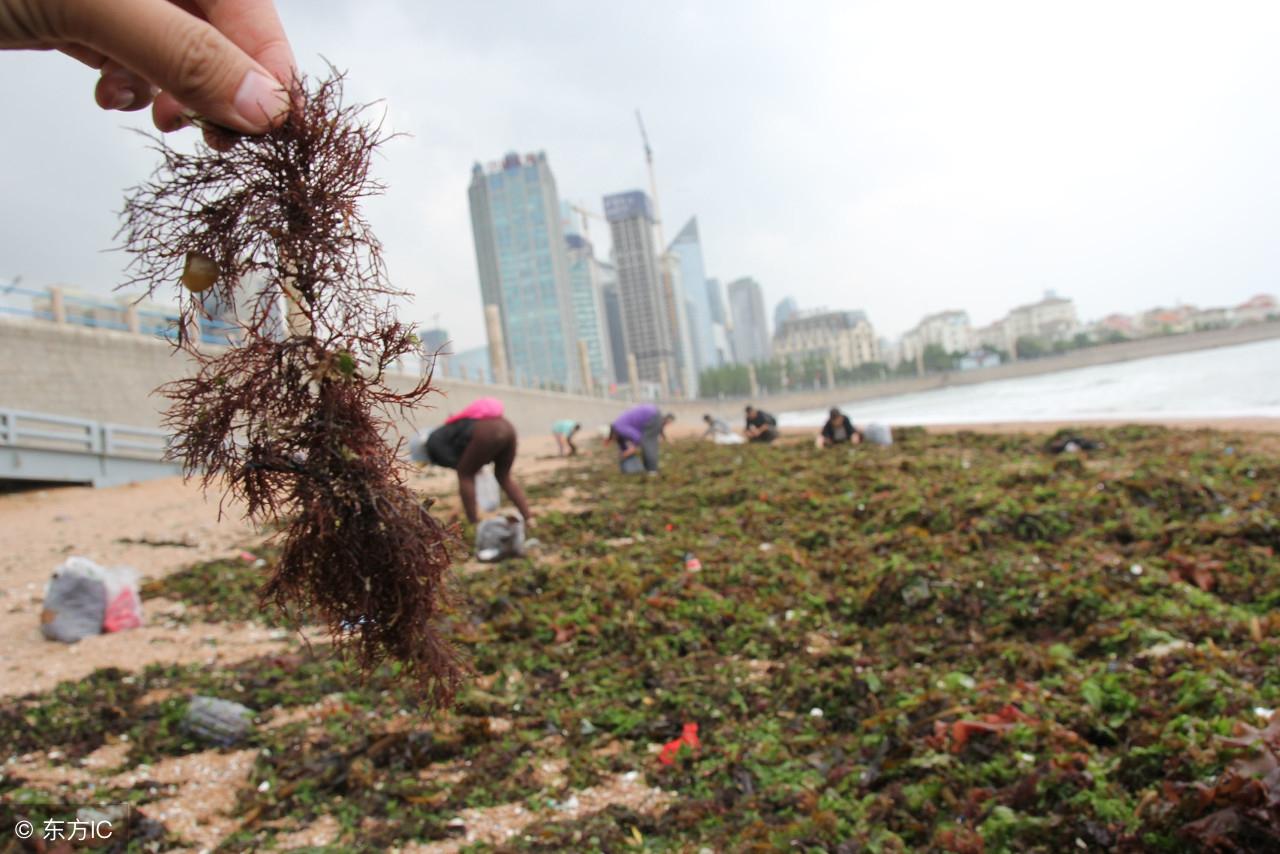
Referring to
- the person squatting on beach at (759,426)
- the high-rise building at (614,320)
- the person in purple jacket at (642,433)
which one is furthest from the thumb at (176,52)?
the high-rise building at (614,320)

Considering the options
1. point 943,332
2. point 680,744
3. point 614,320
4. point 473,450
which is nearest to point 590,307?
point 614,320

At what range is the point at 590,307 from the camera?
13175 cm

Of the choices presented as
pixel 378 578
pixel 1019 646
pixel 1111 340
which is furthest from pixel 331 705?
pixel 1111 340

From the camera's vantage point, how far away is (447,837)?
3068 millimetres

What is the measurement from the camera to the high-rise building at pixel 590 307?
12231 centimetres

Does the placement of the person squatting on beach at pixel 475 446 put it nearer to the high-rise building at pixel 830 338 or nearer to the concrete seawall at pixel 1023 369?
the concrete seawall at pixel 1023 369

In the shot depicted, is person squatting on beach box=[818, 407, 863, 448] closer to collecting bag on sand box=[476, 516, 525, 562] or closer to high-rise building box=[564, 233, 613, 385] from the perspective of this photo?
collecting bag on sand box=[476, 516, 525, 562]

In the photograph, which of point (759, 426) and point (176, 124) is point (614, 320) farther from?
point (176, 124)

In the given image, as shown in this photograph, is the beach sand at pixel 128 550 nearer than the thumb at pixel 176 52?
No

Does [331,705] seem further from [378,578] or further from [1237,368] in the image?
[1237,368]

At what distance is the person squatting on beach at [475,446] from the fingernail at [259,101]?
6.23m

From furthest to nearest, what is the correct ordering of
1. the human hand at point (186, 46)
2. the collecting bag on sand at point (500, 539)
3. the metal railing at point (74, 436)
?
1. the metal railing at point (74, 436)
2. the collecting bag on sand at point (500, 539)
3. the human hand at point (186, 46)

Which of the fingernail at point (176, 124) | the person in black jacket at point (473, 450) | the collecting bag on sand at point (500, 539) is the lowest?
the collecting bag on sand at point (500, 539)

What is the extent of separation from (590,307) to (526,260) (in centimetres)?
2856
